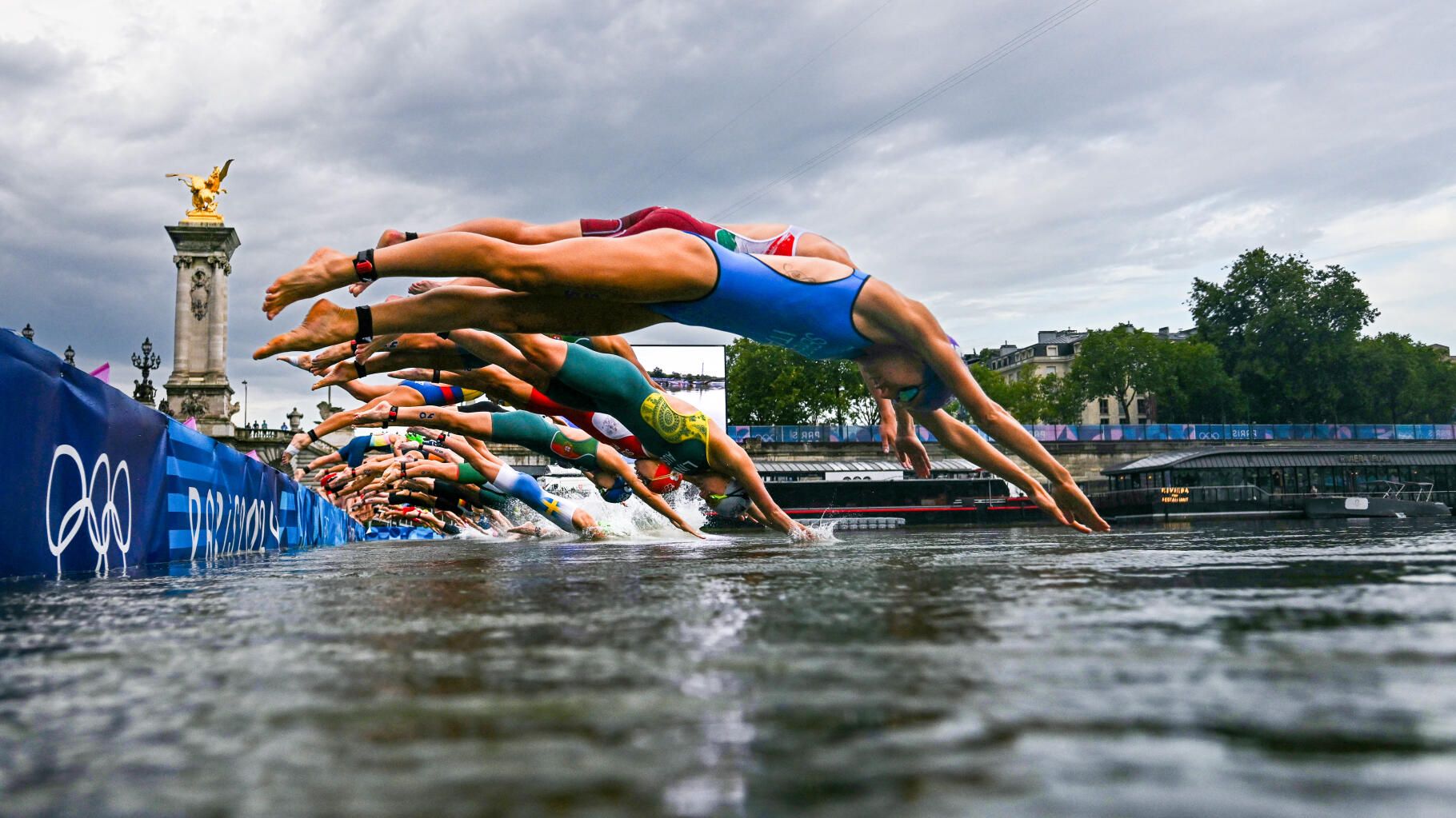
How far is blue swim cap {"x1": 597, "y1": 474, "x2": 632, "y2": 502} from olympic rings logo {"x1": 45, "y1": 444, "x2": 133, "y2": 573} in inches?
307

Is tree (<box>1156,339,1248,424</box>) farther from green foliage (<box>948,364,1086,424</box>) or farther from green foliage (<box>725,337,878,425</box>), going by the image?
green foliage (<box>725,337,878,425</box>)

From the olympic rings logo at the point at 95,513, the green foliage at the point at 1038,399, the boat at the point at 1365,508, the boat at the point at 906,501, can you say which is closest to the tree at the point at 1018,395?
the green foliage at the point at 1038,399

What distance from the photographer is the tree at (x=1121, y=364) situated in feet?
230

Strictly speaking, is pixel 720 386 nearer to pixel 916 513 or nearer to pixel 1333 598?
pixel 916 513

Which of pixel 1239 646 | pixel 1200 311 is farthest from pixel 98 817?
pixel 1200 311

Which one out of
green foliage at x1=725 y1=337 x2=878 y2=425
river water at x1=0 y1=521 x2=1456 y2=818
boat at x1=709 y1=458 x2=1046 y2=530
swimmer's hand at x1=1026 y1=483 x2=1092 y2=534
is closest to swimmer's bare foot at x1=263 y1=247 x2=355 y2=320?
river water at x1=0 y1=521 x2=1456 y2=818

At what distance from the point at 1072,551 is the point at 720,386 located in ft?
141

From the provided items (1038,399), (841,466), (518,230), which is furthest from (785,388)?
(518,230)

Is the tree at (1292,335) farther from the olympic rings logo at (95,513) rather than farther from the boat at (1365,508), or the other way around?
the olympic rings logo at (95,513)

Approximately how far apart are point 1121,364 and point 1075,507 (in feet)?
221

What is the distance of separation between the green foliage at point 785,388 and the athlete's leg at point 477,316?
61899mm

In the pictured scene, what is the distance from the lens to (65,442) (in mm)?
5246

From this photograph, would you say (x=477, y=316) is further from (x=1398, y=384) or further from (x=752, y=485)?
(x=1398, y=384)

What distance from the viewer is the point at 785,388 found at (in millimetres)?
68312
